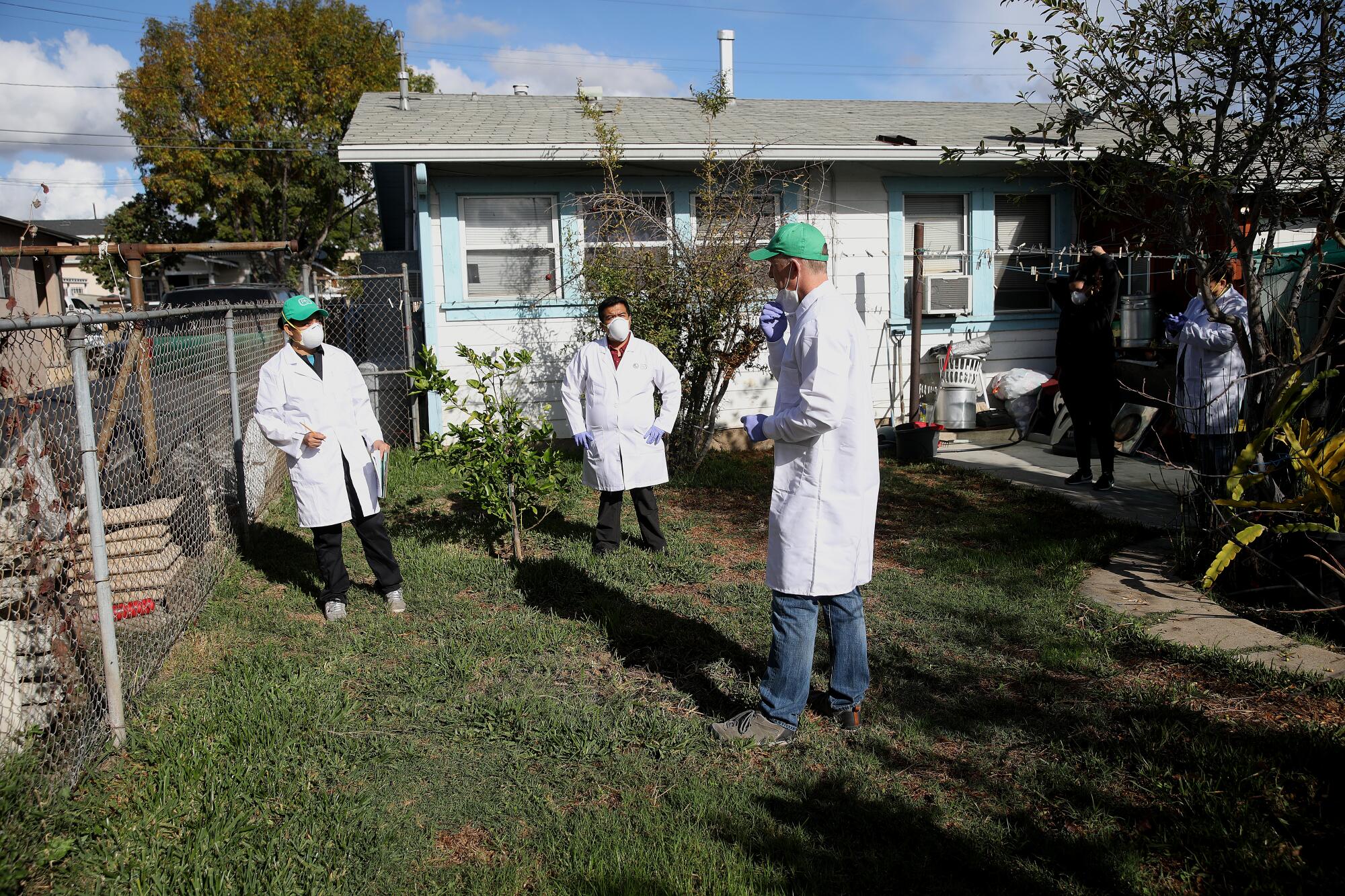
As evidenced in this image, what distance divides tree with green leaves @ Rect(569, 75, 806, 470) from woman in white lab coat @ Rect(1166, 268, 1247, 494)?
3868 millimetres

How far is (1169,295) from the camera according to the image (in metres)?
10.8

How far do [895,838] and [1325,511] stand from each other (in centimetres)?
312

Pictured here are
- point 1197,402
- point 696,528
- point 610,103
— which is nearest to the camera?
point 1197,402

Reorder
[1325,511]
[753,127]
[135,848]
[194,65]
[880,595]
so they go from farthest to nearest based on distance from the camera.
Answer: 1. [194,65]
2. [753,127]
3. [880,595]
4. [1325,511]
5. [135,848]

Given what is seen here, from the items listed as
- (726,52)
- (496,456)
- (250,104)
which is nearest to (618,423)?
(496,456)

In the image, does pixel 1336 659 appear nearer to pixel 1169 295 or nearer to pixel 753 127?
pixel 1169 295

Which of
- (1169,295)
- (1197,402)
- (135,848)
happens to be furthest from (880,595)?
(1169,295)

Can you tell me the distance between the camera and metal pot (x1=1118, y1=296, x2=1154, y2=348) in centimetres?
1077

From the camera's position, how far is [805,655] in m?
3.70

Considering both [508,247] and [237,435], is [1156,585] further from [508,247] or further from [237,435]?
[508,247]

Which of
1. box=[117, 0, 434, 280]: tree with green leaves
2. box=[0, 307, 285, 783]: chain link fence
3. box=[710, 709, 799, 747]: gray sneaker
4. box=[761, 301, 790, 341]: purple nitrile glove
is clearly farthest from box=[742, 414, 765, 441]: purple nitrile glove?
box=[117, 0, 434, 280]: tree with green leaves

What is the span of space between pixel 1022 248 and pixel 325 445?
9.28 metres

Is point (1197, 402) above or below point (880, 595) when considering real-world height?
above

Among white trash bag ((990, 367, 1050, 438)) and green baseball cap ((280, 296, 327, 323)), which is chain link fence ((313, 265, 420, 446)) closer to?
green baseball cap ((280, 296, 327, 323))
